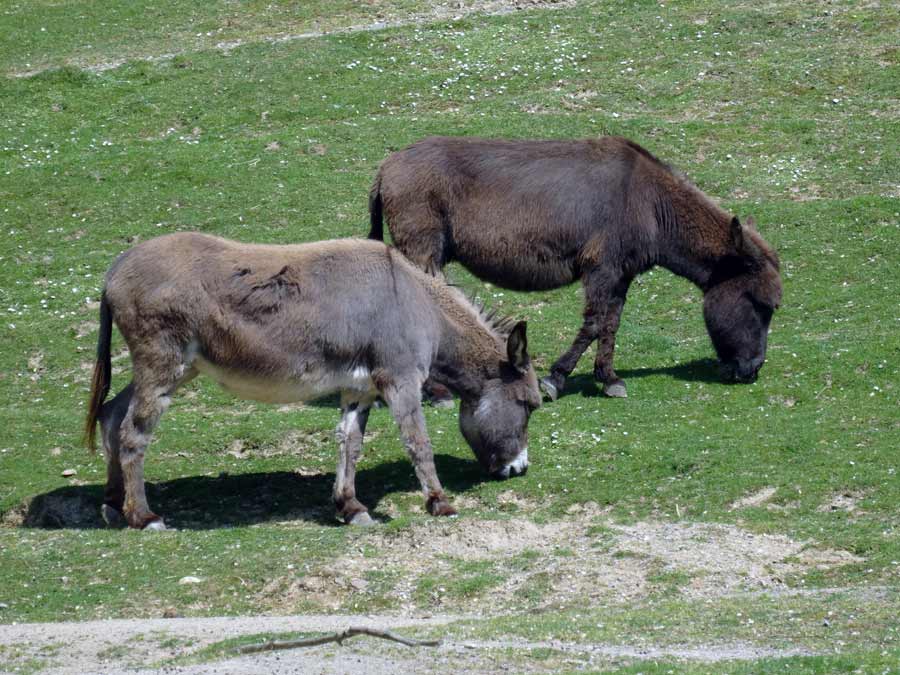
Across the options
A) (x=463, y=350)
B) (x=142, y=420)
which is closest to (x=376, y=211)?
(x=463, y=350)

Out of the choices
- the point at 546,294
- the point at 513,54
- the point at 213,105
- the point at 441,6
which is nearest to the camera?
the point at 546,294

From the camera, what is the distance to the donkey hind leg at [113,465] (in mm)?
11656

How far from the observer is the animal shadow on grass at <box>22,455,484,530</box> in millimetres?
11953

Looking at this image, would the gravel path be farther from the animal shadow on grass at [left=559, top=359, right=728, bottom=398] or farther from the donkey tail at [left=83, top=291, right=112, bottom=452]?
the animal shadow on grass at [left=559, top=359, right=728, bottom=398]

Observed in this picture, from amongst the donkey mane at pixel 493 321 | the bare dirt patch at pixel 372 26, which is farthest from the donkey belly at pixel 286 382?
the bare dirt patch at pixel 372 26

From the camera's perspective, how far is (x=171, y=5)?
30.3 m

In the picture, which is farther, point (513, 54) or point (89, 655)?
point (513, 54)

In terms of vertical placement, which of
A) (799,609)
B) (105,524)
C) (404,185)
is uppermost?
(404,185)

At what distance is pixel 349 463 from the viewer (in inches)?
456

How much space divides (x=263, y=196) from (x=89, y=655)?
43.3 ft

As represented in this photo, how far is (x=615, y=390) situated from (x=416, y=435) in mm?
3859

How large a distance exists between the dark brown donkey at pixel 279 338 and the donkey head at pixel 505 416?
0.05 metres

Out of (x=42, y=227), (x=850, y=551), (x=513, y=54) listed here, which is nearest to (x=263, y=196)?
(x=42, y=227)

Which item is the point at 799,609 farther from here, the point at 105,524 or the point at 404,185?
the point at 404,185
